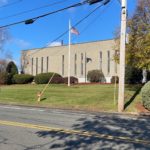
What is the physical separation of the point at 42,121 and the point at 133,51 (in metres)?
13.8

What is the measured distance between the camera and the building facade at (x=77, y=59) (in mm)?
54000

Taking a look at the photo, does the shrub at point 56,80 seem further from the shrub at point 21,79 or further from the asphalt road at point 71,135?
the asphalt road at point 71,135

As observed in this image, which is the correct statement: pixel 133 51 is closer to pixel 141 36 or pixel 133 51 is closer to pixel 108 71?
pixel 141 36

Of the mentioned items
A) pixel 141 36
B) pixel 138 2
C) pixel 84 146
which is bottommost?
pixel 84 146

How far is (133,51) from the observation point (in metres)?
27.2

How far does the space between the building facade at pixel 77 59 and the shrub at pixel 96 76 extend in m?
1.06

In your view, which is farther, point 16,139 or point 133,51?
point 133,51

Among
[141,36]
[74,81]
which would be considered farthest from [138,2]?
[74,81]

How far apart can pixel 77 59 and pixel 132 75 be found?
20320 millimetres

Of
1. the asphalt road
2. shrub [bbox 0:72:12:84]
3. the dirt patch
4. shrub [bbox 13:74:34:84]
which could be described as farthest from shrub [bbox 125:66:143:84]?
the asphalt road

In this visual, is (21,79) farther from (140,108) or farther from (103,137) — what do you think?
(103,137)

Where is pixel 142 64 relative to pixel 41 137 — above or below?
above

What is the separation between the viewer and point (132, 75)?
131 feet

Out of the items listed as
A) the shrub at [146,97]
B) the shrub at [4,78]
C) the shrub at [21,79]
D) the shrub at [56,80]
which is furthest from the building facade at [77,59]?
the shrub at [146,97]
